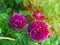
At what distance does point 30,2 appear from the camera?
1.53m

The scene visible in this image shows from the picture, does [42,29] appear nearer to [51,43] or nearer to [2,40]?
[51,43]

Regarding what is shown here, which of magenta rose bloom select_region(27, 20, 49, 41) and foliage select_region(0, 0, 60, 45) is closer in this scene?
magenta rose bloom select_region(27, 20, 49, 41)

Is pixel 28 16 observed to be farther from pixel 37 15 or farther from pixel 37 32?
pixel 37 32

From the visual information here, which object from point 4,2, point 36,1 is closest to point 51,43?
point 36,1

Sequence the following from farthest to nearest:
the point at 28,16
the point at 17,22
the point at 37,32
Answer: the point at 28,16
the point at 17,22
the point at 37,32

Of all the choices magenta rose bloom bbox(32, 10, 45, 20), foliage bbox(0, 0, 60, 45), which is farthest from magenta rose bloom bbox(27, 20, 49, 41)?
magenta rose bloom bbox(32, 10, 45, 20)

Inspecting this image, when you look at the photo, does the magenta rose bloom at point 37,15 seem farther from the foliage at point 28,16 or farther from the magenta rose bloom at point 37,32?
the magenta rose bloom at point 37,32

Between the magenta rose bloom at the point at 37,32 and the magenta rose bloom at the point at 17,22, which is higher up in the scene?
the magenta rose bloom at the point at 17,22

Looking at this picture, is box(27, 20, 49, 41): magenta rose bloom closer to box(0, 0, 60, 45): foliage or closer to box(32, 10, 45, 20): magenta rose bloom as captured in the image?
box(0, 0, 60, 45): foliage

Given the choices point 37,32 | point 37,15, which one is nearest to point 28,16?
point 37,15

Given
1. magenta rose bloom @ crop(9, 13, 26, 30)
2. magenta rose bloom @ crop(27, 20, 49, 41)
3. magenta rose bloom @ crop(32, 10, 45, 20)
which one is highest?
magenta rose bloom @ crop(32, 10, 45, 20)

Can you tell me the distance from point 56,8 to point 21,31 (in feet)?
0.92

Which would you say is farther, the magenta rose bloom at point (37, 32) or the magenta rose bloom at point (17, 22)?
the magenta rose bloom at point (17, 22)

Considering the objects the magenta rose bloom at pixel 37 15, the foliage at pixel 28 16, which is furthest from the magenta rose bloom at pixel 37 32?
the magenta rose bloom at pixel 37 15
